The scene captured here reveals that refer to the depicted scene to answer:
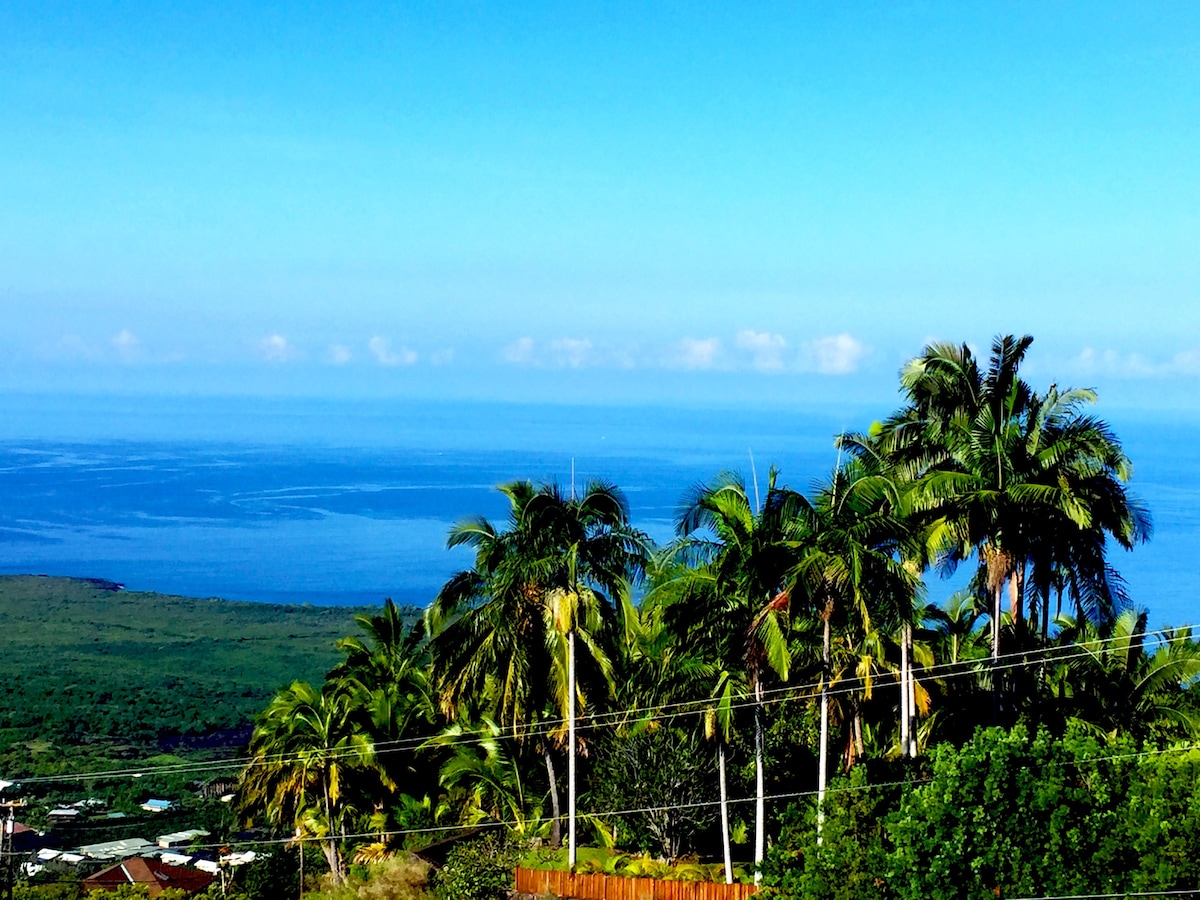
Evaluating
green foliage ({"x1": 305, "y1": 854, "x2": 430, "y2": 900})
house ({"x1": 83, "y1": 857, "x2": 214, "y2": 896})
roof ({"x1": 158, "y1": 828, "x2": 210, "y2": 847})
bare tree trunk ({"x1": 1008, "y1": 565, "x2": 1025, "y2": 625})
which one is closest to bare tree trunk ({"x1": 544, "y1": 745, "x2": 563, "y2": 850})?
green foliage ({"x1": 305, "y1": 854, "x2": 430, "y2": 900})

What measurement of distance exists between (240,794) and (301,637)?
248 ft

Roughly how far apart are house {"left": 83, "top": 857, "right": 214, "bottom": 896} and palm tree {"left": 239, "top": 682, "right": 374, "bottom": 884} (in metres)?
9.29

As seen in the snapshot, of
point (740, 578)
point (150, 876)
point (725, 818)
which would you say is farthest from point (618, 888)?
point (150, 876)

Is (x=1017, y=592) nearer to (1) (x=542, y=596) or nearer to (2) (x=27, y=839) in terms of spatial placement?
(1) (x=542, y=596)

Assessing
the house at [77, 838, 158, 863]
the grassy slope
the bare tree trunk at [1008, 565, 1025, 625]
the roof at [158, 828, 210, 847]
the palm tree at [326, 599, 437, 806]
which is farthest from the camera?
the grassy slope

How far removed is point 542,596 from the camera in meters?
25.4

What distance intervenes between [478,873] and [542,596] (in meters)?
5.14

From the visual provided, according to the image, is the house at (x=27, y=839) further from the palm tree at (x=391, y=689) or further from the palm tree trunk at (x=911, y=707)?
the palm tree trunk at (x=911, y=707)

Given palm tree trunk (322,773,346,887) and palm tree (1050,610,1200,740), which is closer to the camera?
palm tree (1050,610,1200,740)

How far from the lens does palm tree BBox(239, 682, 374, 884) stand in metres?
30.7

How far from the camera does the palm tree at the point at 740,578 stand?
73.7 ft

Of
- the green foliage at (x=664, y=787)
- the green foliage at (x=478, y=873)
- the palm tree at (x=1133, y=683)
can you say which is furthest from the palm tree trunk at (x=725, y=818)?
the palm tree at (x=1133, y=683)

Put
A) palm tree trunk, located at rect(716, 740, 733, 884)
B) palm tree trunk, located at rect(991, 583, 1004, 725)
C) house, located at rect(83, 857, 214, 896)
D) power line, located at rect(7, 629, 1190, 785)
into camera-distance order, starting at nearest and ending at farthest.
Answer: palm tree trunk, located at rect(716, 740, 733, 884)
palm tree trunk, located at rect(991, 583, 1004, 725)
power line, located at rect(7, 629, 1190, 785)
house, located at rect(83, 857, 214, 896)

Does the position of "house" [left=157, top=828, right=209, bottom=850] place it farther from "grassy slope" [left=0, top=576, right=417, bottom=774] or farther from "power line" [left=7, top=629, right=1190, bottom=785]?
"power line" [left=7, top=629, right=1190, bottom=785]
